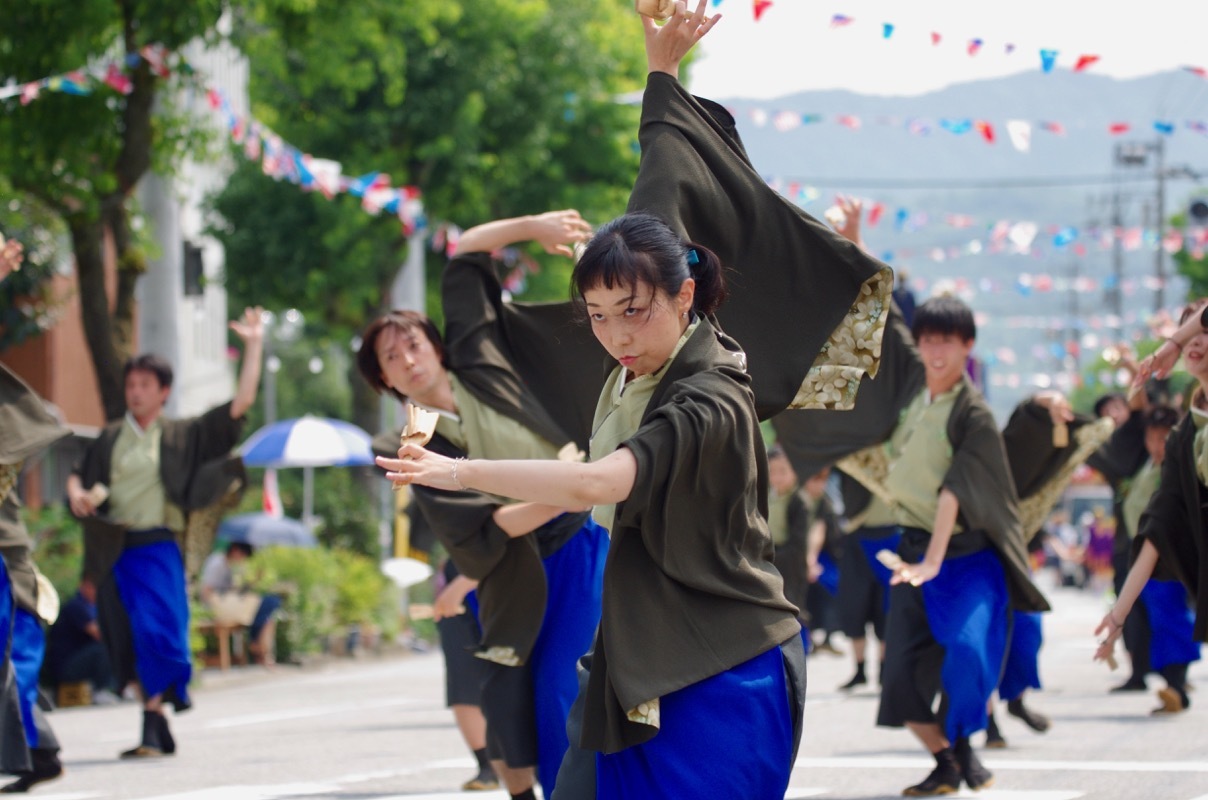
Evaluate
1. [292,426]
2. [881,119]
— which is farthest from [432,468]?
[292,426]

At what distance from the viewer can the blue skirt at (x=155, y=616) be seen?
9.58 m

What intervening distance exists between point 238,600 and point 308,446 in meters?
3.06

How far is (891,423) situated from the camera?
818 centimetres

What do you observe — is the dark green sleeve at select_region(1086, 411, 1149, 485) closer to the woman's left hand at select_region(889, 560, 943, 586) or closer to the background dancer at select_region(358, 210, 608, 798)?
the woman's left hand at select_region(889, 560, 943, 586)

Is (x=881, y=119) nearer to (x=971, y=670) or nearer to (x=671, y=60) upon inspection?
(x=971, y=670)

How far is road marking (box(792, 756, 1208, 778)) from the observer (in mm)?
8148

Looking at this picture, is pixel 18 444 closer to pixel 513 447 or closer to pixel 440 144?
pixel 513 447

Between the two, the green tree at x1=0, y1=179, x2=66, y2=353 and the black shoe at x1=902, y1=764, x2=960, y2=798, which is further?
the green tree at x1=0, y1=179, x2=66, y2=353

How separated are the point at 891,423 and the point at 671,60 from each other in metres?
3.64

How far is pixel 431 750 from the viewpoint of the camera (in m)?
10.1

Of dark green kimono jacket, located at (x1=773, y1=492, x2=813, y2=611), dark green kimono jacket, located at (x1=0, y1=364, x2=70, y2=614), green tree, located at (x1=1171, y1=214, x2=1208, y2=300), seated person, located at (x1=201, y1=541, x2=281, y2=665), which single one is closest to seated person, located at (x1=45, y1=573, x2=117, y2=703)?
seated person, located at (x1=201, y1=541, x2=281, y2=665)

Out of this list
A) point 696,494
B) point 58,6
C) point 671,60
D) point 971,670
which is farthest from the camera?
point 58,6

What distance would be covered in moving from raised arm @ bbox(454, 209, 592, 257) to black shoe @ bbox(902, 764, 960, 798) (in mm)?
2811

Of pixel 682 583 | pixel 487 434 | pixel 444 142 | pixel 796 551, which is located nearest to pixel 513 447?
pixel 487 434
